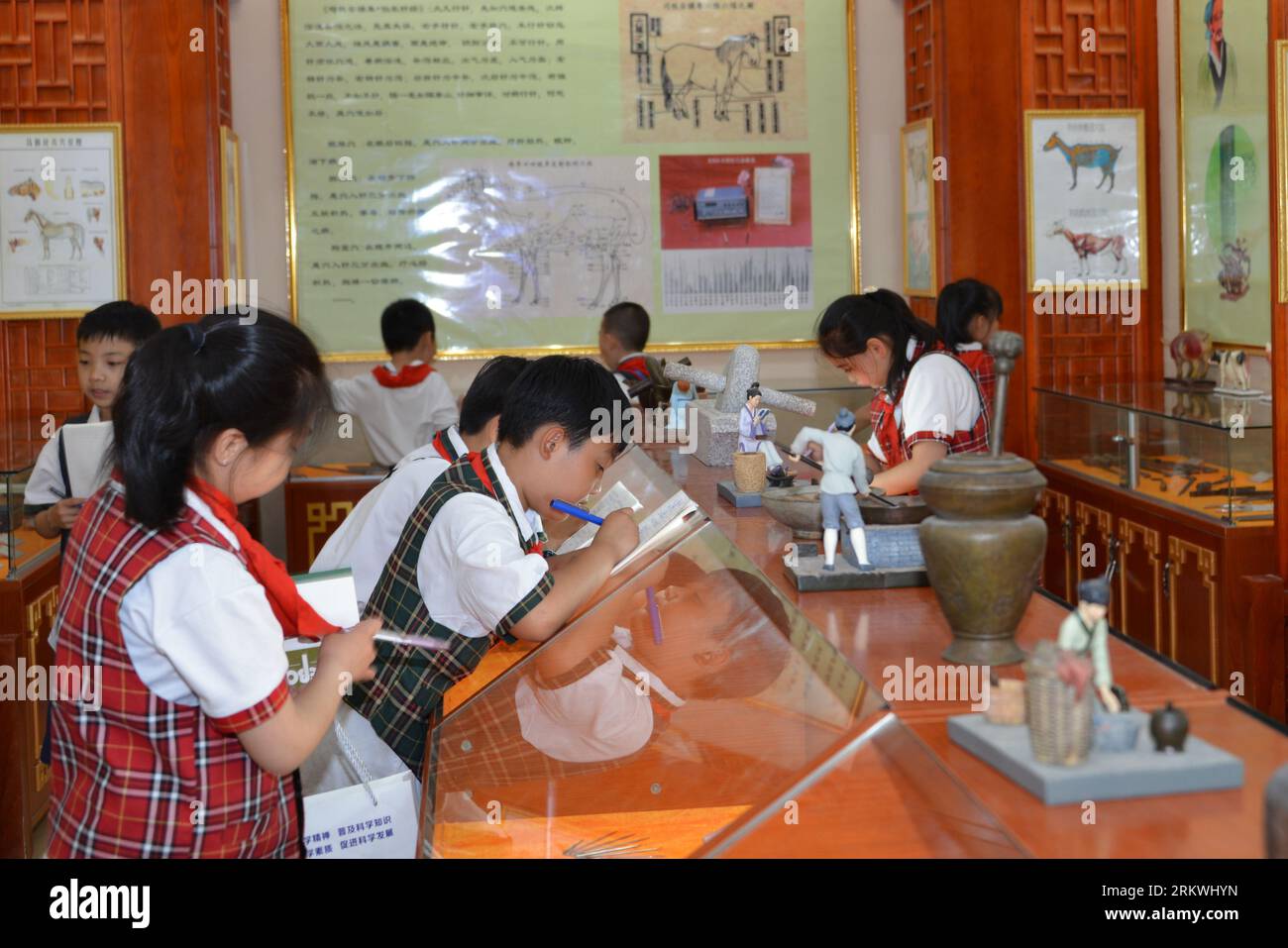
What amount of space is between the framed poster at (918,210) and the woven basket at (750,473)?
3.33 m

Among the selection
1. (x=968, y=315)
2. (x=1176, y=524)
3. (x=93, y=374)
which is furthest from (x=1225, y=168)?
(x=93, y=374)

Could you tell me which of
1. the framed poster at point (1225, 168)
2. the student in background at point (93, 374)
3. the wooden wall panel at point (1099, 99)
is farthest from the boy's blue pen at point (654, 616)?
the wooden wall panel at point (1099, 99)

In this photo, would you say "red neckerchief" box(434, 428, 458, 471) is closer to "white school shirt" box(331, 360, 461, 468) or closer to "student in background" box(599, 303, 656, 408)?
"student in background" box(599, 303, 656, 408)

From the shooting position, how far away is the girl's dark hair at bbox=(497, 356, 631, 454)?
2451 mm

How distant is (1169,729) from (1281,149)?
2807 millimetres

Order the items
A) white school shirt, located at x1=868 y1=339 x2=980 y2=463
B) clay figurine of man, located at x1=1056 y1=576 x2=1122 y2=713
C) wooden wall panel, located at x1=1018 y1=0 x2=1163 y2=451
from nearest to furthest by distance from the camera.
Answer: clay figurine of man, located at x1=1056 y1=576 x2=1122 y2=713 < white school shirt, located at x1=868 y1=339 x2=980 y2=463 < wooden wall panel, located at x1=1018 y1=0 x2=1163 y2=451

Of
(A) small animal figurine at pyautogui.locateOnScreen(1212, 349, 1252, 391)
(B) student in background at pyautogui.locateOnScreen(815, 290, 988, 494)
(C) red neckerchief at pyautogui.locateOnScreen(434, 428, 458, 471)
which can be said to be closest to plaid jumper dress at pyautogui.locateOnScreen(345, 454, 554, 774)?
(C) red neckerchief at pyautogui.locateOnScreen(434, 428, 458, 471)

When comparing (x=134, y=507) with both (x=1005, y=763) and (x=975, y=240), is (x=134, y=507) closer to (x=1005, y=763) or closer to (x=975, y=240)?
(x=1005, y=763)

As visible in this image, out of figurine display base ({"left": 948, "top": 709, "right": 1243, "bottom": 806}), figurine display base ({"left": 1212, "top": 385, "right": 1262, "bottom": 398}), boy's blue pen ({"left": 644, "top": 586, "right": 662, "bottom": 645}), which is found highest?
figurine display base ({"left": 1212, "top": 385, "right": 1262, "bottom": 398})

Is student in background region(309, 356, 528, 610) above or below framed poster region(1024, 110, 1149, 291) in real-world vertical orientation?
below

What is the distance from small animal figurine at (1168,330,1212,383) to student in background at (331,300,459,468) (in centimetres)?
305

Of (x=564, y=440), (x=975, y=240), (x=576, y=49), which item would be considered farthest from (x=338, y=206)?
(x=564, y=440)

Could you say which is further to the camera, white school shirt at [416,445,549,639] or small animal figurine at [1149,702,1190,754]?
white school shirt at [416,445,549,639]

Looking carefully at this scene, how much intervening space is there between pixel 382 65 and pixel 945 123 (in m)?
2.69
